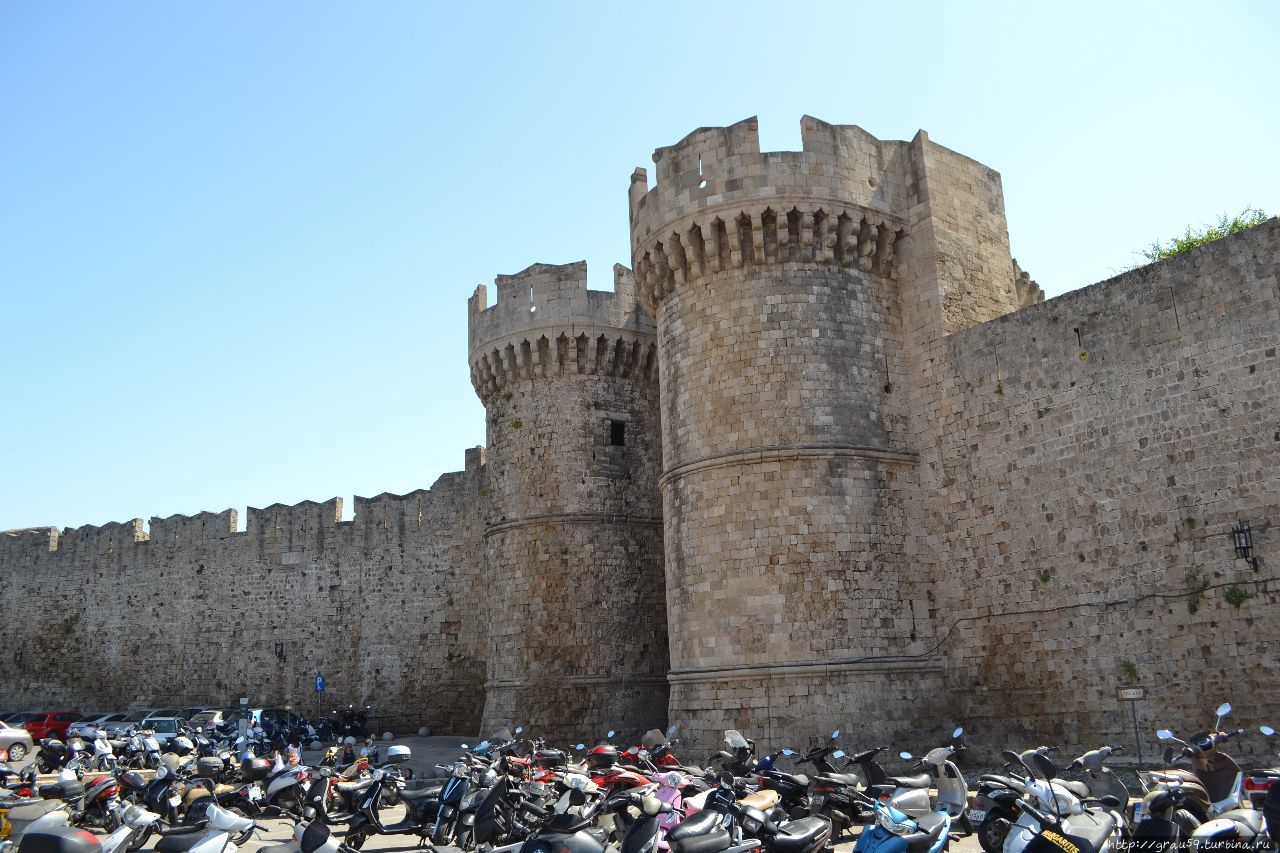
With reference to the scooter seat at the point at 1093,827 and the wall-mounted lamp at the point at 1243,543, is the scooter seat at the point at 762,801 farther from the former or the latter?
the wall-mounted lamp at the point at 1243,543

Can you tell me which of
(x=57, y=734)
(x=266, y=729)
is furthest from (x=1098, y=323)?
(x=57, y=734)

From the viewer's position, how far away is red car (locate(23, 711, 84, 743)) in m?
21.3

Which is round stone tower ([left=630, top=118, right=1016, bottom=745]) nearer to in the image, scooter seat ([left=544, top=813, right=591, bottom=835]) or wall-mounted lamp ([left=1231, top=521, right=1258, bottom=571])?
wall-mounted lamp ([left=1231, top=521, right=1258, bottom=571])

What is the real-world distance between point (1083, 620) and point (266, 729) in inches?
545

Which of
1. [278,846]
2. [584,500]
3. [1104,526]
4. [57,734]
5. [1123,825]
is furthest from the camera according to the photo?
[57,734]

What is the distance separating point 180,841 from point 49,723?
18.4 m

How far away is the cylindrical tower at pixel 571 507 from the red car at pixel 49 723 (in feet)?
33.5

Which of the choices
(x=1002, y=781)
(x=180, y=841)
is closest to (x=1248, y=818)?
(x=1002, y=781)

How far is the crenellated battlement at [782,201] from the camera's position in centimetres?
1335

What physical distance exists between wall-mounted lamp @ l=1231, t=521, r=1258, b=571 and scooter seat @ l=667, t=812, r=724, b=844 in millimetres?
6553

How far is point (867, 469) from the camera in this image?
42.4 feet

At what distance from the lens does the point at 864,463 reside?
12.9 metres

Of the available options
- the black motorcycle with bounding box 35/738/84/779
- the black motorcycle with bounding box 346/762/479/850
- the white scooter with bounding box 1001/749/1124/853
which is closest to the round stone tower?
the black motorcycle with bounding box 346/762/479/850

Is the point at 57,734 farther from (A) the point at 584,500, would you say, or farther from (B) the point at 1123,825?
(B) the point at 1123,825
